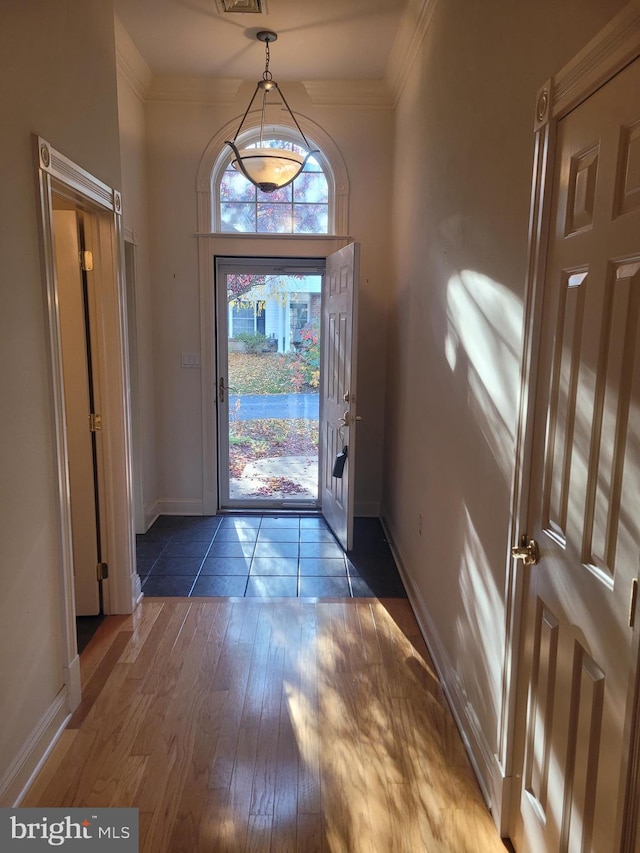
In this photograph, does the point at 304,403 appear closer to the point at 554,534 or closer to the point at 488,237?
the point at 488,237

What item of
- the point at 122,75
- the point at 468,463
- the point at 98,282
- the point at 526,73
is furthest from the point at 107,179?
the point at 468,463

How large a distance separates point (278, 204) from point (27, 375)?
10.2 feet

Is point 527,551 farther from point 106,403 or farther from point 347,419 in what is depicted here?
point 347,419

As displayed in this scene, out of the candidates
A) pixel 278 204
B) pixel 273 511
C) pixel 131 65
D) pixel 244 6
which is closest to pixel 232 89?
pixel 131 65

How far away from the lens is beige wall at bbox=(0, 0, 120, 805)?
180 cm

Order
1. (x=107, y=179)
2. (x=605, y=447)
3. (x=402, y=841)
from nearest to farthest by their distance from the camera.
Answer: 1. (x=605, y=447)
2. (x=402, y=841)
3. (x=107, y=179)

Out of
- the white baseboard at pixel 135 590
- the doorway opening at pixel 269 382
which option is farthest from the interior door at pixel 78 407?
the doorway opening at pixel 269 382

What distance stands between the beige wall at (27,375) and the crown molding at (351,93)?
232 cm

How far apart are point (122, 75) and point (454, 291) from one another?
2.87m

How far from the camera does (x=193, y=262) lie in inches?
176

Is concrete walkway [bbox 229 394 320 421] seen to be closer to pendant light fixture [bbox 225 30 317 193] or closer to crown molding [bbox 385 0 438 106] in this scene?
pendant light fixture [bbox 225 30 317 193]

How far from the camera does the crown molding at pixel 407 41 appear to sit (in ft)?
9.87

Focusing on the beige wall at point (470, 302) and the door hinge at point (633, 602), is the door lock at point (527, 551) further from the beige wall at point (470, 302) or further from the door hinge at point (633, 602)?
the door hinge at point (633, 602)

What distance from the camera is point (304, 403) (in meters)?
4.89
